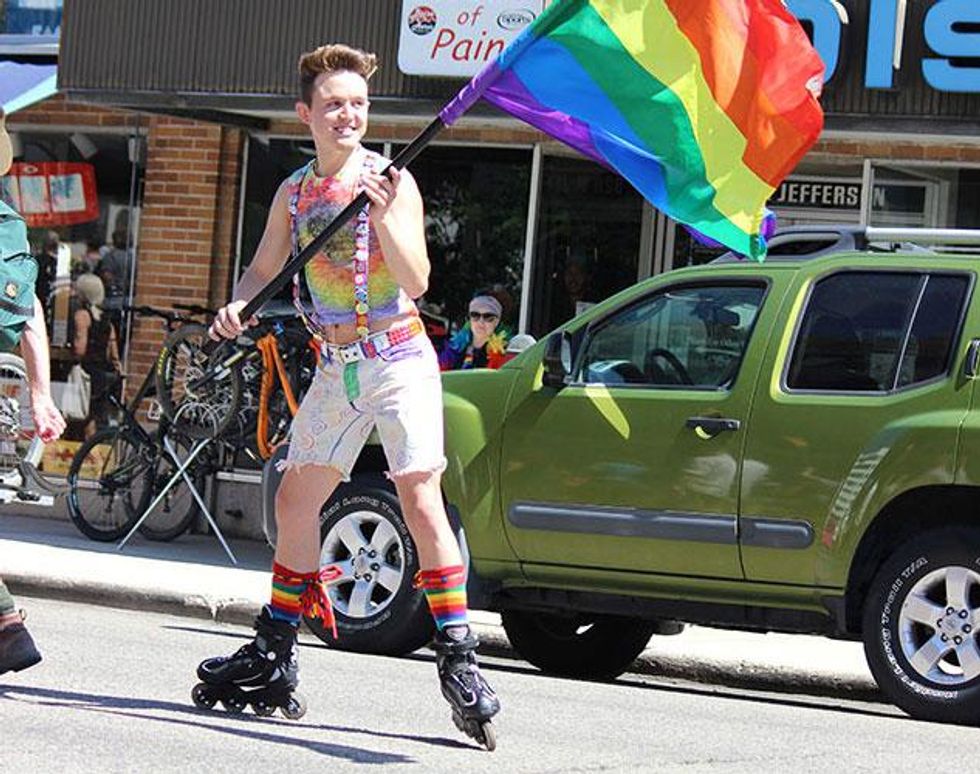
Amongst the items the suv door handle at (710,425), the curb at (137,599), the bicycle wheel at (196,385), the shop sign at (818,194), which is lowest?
the curb at (137,599)

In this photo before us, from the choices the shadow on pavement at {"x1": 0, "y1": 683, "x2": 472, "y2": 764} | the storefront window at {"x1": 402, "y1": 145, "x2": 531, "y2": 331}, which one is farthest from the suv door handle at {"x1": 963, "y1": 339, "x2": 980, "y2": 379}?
the storefront window at {"x1": 402, "y1": 145, "x2": 531, "y2": 331}

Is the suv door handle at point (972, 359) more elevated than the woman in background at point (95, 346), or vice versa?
the suv door handle at point (972, 359)

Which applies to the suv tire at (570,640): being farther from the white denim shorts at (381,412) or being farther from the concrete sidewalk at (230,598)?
the white denim shorts at (381,412)

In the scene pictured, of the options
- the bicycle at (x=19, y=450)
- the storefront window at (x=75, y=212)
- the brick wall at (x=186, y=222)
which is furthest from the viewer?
the storefront window at (x=75, y=212)

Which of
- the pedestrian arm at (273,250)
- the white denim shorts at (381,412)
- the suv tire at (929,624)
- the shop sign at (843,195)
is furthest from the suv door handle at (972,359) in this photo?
the shop sign at (843,195)

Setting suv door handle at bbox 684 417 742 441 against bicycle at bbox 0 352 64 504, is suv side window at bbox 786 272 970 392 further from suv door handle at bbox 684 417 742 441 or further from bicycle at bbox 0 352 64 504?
bicycle at bbox 0 352 64 504

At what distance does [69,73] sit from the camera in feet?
51.9

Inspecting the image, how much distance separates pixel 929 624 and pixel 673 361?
1730 mm

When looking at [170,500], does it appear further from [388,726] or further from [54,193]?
[388,726]

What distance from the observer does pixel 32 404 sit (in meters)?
7.04

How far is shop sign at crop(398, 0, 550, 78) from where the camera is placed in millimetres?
14102

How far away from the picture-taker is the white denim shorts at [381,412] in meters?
6.64

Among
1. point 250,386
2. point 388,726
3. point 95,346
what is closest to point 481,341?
point 250,386

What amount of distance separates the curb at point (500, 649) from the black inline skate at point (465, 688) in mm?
4311
